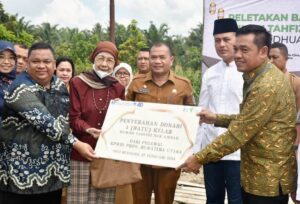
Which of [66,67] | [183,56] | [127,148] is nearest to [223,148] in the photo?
[127,148]

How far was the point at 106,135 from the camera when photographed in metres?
3.58

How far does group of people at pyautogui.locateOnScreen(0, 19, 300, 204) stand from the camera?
9.44 ft

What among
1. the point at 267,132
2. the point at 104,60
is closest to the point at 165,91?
the point at 104,60

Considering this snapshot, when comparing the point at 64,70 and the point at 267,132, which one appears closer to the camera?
the point at 267,132

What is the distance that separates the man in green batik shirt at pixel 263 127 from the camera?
282 centimetres

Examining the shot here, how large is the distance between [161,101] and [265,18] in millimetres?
2096

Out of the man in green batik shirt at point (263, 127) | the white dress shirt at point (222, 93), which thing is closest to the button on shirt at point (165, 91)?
the white dress shirt at point (222, 93)

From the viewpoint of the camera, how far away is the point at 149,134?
137 inches

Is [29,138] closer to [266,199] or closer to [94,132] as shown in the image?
[94,132]

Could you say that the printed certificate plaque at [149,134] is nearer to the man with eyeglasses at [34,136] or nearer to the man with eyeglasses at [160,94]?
the man with eyeglasses at [34,136]

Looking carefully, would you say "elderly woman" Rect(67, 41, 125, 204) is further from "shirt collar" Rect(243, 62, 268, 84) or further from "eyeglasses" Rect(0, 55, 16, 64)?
"shirt collar" Rect(243, 62, 268, 84)

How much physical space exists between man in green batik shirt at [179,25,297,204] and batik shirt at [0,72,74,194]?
4.21ft

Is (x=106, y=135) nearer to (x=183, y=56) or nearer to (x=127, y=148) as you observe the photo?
(x=127, y=148)

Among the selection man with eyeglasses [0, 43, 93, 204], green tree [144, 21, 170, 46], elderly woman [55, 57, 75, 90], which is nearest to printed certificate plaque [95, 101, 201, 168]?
man with eyeglasses [0, 43, 93, 204]
